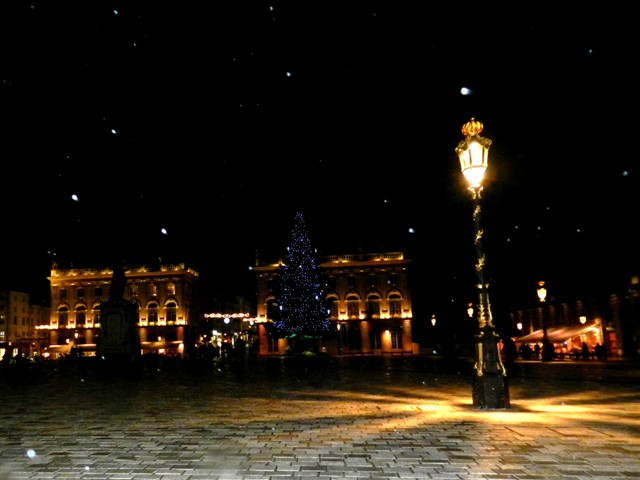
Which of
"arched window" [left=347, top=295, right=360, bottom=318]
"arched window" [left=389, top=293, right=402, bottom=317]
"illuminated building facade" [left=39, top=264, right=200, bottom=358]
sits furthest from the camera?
"illuminated building facade" [left=39, top=264, right=200, bottom=358]

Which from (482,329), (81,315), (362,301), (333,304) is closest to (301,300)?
(333,304)

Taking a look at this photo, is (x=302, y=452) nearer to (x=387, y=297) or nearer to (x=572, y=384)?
(x=572, y=384)

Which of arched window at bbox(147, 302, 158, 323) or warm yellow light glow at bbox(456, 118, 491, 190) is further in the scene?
arched window at bbox(147, 302, 158, 323)

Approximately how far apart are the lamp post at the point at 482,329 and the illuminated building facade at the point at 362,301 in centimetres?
6276

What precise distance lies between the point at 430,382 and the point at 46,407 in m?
11.7

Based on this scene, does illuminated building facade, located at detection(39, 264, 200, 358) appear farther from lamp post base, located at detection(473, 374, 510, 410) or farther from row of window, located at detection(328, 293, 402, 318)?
lamp post base, located at detection(473, 374, 510, 410)

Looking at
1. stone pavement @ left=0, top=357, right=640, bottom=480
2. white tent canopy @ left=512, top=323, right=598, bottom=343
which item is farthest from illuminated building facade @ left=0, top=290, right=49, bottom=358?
stone pavement @ left=0, top=357, right=640, bottom=480

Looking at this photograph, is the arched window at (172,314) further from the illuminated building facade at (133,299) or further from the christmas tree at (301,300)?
the christmas tree at (301,300)

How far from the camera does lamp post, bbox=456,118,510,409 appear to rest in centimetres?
1129

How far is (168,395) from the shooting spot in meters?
15.7

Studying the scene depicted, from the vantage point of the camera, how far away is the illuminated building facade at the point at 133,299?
87.3m

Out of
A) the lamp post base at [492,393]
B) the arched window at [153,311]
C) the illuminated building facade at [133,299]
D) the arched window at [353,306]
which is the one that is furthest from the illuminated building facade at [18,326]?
the lamp post base at [492,393]

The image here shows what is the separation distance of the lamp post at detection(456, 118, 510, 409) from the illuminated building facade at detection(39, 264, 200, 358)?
7917cm

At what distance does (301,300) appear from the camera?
190 ft
